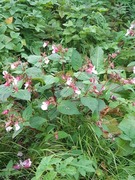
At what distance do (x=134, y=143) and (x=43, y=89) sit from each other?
49cm

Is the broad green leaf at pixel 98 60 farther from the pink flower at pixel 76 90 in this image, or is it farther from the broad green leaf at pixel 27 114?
the broad green leaf at pixel 27 114

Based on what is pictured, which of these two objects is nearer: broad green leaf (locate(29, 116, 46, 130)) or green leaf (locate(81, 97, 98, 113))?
green leaf (locate(81, 97, 98, 113))

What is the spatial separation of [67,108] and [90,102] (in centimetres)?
11

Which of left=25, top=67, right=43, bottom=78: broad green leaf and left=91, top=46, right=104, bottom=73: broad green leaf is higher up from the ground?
left=25, top=67, right=43, bottom=78: broad green leaf

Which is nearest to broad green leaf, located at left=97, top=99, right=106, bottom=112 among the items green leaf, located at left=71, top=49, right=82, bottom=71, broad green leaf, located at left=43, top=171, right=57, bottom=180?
green leaf, located at left=71, top=49, right=82, bottom=71

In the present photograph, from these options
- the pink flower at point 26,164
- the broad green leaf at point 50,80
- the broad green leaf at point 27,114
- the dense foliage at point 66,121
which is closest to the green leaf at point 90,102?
the dense foliage at point 66,121

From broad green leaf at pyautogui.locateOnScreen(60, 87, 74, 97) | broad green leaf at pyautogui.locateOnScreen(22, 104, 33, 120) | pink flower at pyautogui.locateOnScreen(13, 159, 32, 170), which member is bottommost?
pink flower at pyautogui.locateOnScreen(13, 159, 32, 170)

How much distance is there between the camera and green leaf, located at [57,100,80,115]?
1.57 metres

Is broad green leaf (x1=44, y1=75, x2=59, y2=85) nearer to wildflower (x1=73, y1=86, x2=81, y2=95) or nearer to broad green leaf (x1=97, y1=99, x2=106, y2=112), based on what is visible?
A: wildflower (x1=73, y1=86, x2=81, y2=95)

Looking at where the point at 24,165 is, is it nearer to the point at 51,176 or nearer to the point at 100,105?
the point at 51,176

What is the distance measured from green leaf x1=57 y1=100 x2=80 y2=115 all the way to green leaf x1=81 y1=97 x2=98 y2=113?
61mm

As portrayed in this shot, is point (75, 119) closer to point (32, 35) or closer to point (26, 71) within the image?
point (26, 71)

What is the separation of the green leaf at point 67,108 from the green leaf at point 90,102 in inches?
2.4

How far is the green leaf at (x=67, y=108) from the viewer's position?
61.6 inches
